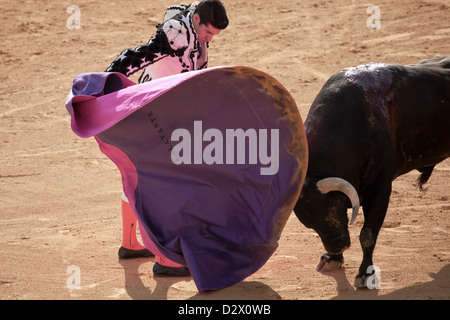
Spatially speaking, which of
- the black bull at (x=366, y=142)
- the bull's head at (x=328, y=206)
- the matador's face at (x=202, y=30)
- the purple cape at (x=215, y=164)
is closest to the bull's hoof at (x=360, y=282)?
the black bull at (x=366, y=142)

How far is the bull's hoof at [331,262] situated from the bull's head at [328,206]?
1.27ft

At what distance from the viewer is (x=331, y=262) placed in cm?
560

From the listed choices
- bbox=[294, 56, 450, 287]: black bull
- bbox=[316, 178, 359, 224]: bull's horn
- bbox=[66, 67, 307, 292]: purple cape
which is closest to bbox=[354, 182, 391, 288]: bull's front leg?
bbox=[294, 56, 450, 287]: black bull

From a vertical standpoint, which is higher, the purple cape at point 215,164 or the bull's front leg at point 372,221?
the purple cape at point 215,164

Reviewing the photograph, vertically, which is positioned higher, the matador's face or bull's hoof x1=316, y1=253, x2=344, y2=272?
Result: the matador's face

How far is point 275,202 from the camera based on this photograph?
5.29m

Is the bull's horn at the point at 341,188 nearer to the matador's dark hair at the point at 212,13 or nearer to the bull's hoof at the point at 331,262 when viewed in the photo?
the bull's hoof at the point at 331,262

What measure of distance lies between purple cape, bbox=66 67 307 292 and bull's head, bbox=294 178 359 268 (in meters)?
0.10

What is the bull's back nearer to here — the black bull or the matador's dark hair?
the black bull

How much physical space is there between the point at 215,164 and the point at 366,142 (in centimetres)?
111

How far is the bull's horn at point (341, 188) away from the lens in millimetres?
5043

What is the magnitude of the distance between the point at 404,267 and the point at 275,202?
118 centimetres

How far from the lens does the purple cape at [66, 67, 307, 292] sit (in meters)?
5.18

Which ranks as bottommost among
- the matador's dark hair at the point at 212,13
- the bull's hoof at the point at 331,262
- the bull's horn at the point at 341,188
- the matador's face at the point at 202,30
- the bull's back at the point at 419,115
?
the bull's hoof at the point at 331,262
